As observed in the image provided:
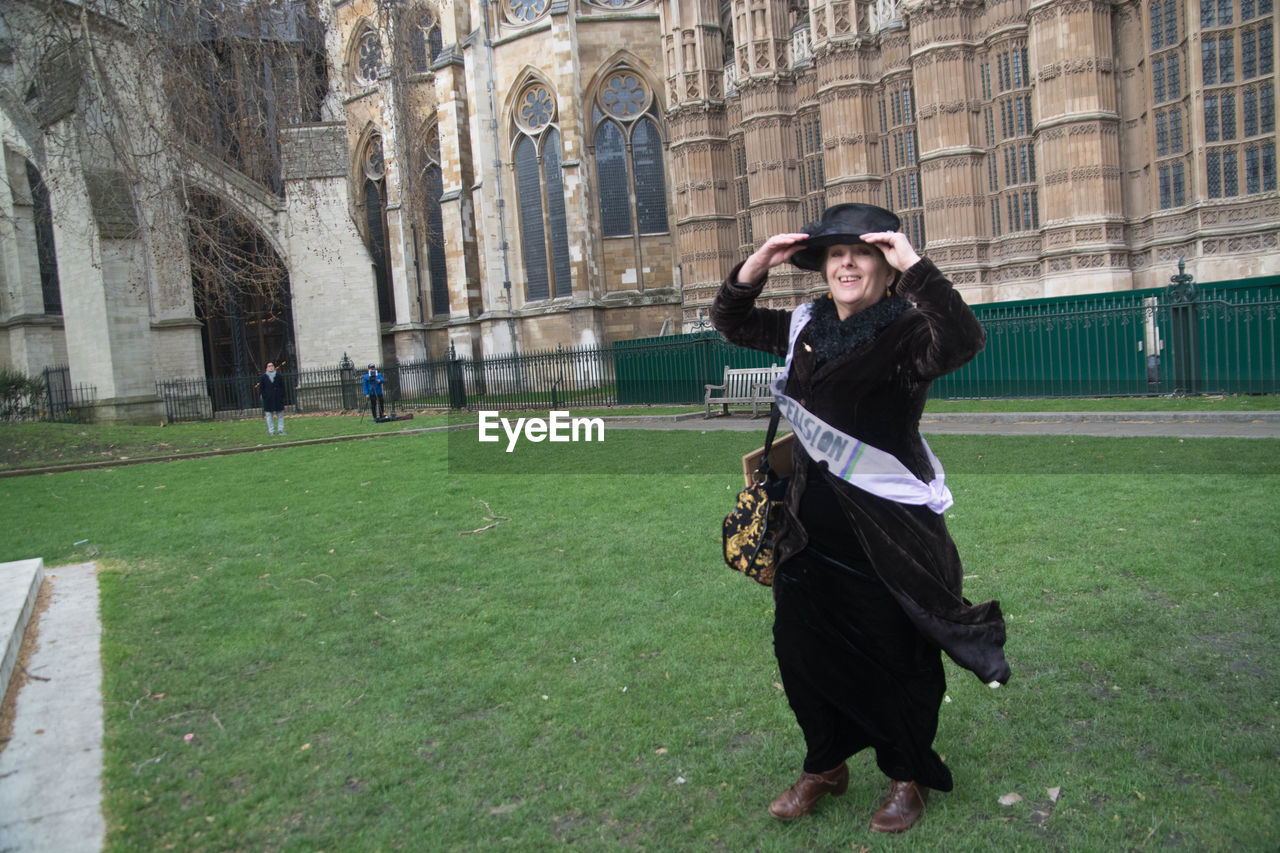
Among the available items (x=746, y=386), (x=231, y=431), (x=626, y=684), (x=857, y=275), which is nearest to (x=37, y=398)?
(x=231, y=431)

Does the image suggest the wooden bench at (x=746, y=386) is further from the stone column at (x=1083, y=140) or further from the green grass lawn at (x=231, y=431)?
the stone column at (x=1083, y=140)

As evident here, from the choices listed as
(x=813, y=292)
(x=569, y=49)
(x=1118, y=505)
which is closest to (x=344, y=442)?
(x=1118, y=505)

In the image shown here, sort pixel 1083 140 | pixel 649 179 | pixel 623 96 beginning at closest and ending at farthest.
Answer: pixel 1083 140 < pixel 623 96 < pixel 649 179

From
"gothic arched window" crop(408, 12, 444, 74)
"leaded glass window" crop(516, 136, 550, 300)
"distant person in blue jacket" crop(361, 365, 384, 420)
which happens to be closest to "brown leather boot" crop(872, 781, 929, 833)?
"distant person in blue jacket" crop(361, 365, 384, 420)

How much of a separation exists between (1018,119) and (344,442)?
16187 millimetres

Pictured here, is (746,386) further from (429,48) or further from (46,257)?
(429,48)

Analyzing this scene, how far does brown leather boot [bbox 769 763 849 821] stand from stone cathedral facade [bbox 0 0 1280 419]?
9.67 metres

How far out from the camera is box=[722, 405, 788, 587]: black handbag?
2723 mm

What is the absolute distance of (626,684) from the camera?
3.71 meters

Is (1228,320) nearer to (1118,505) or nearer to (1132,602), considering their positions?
(1118,505)

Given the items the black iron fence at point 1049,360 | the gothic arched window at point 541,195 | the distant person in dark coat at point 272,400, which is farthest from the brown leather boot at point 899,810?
the gothic arched window at point 541,195

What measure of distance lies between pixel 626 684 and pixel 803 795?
3.84 feet

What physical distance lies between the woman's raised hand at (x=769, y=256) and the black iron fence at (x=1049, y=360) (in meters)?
12.6

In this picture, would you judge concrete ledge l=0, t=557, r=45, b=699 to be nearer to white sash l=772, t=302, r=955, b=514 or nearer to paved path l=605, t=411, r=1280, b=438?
white sash l=772, t=302, r=955, b=514
